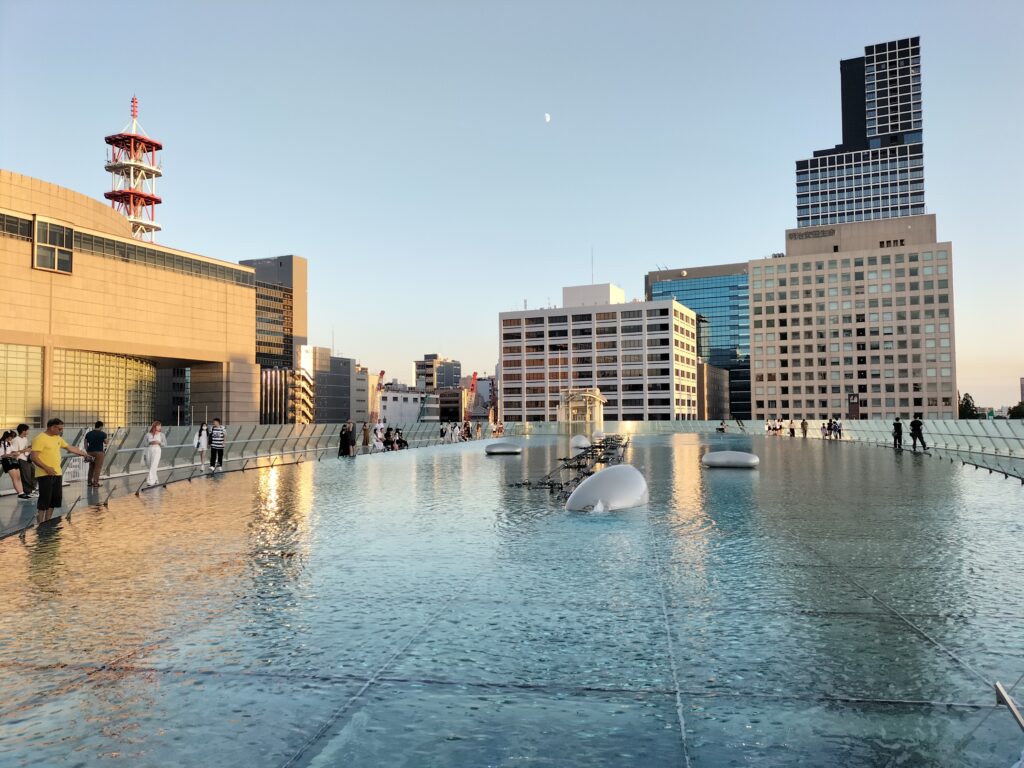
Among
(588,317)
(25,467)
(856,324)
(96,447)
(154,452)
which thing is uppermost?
(588,317)

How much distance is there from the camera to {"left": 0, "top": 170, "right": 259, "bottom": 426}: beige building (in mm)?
68438

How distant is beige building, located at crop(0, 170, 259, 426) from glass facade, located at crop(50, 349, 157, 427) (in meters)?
0.12

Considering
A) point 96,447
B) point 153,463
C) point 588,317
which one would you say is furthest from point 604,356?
point 96,447

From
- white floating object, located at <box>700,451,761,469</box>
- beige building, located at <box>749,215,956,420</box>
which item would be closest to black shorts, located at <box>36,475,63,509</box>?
white floating object, located at <box>700,451,761,469</box>

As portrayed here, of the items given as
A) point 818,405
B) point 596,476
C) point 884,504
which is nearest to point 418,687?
point 596,476

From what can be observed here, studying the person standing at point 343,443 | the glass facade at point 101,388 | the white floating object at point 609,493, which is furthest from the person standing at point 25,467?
the glass facade at point 101,388

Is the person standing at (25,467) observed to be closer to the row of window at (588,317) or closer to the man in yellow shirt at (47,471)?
the man in yellow shirt at (47,471)

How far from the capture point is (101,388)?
7669cm

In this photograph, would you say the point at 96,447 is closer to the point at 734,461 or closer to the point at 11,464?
the point at 11,464

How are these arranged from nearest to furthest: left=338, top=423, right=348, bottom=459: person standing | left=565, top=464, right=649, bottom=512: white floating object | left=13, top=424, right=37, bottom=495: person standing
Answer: left=565, top=464, right=649, bottom=512: white floating object → left=13, top=424, right=37, bottom=495: person standing → left=338, top=423, right=348, bottom=459: person standing

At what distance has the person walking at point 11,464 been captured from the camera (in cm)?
1686

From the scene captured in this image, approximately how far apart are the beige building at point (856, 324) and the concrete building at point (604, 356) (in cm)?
1887

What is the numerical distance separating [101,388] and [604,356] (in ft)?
367

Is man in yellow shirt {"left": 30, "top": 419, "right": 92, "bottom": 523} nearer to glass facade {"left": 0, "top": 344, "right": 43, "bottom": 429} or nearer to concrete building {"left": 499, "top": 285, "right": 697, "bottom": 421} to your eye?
glass facade {"left": 0, "top": 344, "right": 43, "bottom": 429}
